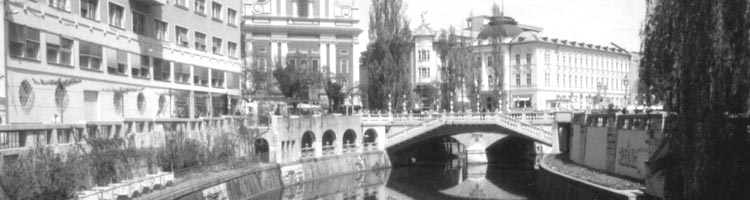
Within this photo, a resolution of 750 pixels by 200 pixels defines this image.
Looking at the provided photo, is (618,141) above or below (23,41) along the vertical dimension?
below

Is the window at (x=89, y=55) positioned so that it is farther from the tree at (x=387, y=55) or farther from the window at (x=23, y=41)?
the tree at (x=387, y=55)

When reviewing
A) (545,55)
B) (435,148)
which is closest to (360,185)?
(435,148)

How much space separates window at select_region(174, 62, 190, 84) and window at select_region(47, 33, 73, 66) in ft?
43.9

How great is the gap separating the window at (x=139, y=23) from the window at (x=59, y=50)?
7.98 meters

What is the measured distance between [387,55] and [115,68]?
35497 millimetres

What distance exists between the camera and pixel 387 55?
77875 millimetres

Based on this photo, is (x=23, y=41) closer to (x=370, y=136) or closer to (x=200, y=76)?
(x=200, y=76)

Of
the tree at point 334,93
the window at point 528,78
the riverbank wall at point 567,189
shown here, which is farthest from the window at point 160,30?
the window at point 528,78

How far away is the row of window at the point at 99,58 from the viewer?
116ft

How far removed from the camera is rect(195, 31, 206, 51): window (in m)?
56.1

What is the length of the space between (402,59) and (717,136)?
53.5 m

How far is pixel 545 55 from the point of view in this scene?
11188 cm

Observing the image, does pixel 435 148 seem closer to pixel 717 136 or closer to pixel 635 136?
pixel 635 136

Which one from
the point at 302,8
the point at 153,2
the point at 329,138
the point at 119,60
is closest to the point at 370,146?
the point at 329,138
